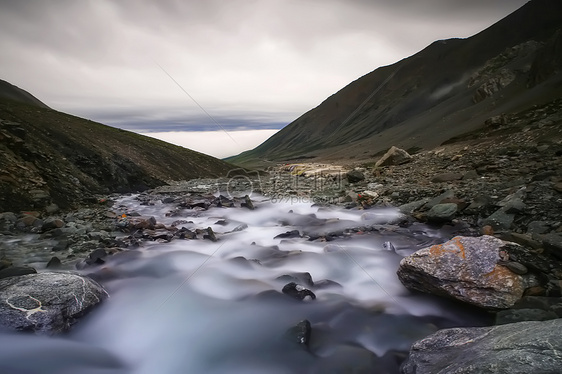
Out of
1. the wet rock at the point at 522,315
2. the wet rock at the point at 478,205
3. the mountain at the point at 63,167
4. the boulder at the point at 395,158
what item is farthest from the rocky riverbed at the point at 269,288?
the boulder at the point at 395,158

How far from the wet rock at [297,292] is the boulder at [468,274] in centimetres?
214

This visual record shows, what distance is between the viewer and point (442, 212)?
388 inches

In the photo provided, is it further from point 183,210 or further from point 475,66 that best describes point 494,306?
point 475,66

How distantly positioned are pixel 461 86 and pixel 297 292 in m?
135

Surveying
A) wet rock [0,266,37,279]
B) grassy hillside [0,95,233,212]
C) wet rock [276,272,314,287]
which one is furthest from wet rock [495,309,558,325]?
grassy hillside [0,95,233,212]

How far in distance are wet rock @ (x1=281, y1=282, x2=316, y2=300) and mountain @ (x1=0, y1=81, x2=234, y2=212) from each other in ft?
37.7

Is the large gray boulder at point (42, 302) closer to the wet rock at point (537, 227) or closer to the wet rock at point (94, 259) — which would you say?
the wet rock at point (94, 259)

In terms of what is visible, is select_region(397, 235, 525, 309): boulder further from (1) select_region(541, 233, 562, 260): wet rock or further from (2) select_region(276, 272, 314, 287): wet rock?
(2) select_region(276, 272, 314, 287): wet rock

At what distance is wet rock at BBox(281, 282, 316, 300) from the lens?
6738mm

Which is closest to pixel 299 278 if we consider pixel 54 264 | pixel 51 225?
pixel 54 264

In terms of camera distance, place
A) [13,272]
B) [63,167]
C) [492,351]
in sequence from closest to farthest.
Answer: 1. [492,351]
2. [13,272]
3. [63,167]

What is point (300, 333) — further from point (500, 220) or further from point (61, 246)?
point (61, 246)

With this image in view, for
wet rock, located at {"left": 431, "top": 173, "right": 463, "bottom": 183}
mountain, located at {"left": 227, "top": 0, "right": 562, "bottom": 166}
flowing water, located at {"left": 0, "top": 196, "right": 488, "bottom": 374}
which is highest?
mountain, located at {"left": 227, "top": 0, "right": 562, "bottom": 166}

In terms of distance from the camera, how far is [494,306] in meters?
5.11
